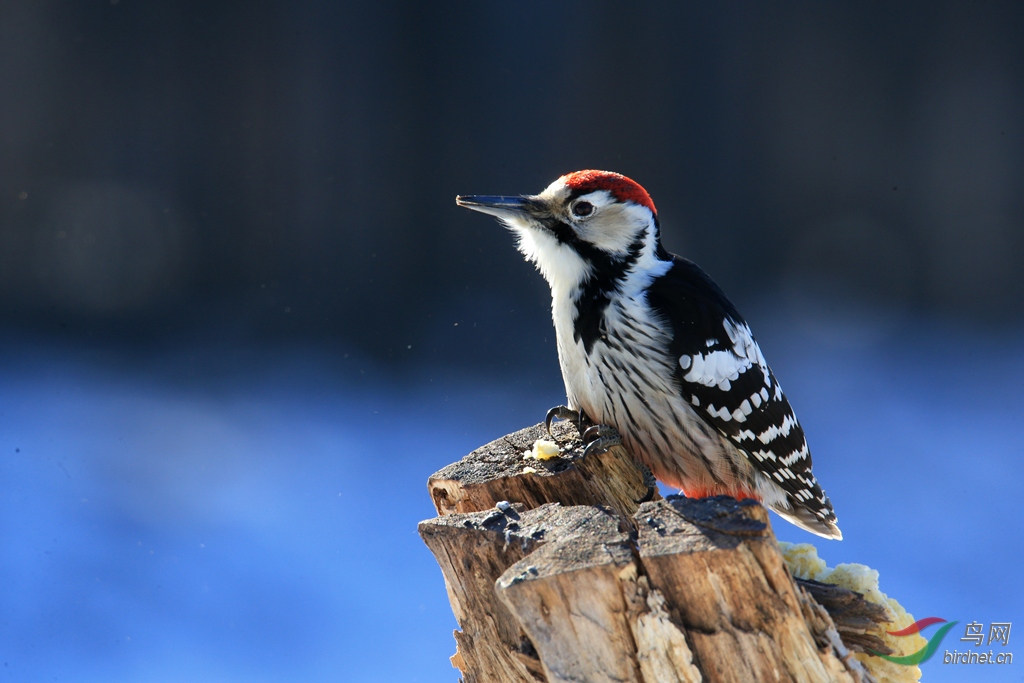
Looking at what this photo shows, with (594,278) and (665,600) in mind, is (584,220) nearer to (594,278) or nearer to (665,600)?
(594,278)

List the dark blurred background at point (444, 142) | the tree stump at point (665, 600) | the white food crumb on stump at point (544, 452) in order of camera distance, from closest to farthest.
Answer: the tree stump at point (665, 600) < the white food crumb on stump at point (544, 452) < the dark blurred background at point (444, 142)

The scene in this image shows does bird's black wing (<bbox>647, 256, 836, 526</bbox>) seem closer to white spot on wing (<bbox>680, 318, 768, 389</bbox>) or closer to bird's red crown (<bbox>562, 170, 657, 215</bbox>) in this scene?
white spot on wing (<bbox>680, 318, 768, 389</bbox>)

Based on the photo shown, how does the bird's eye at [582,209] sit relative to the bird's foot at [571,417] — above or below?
above

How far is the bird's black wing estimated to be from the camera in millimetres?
1225

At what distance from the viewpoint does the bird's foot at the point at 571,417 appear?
1305mm

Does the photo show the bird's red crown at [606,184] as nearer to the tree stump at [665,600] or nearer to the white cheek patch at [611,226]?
the white cheek patch at [611,226]

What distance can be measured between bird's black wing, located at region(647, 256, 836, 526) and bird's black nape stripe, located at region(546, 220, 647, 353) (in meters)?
0.06

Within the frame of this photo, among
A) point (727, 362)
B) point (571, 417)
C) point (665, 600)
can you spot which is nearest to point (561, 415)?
point (571, 417)

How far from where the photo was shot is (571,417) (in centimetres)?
134

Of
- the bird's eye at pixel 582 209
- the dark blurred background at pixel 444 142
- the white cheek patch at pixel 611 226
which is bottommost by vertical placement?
the white cheek patch at pixel 611 226

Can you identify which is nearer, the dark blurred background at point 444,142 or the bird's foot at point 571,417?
the bird's foot at point 571,417

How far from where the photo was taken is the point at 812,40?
339cm

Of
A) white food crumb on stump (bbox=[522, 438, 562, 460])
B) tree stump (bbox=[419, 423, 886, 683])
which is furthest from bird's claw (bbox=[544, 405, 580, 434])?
tree stump (bbox=[419, 423, 886, 683])

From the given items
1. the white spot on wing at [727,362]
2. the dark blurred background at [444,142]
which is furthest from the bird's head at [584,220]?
the dark blurred background at [444,142]
